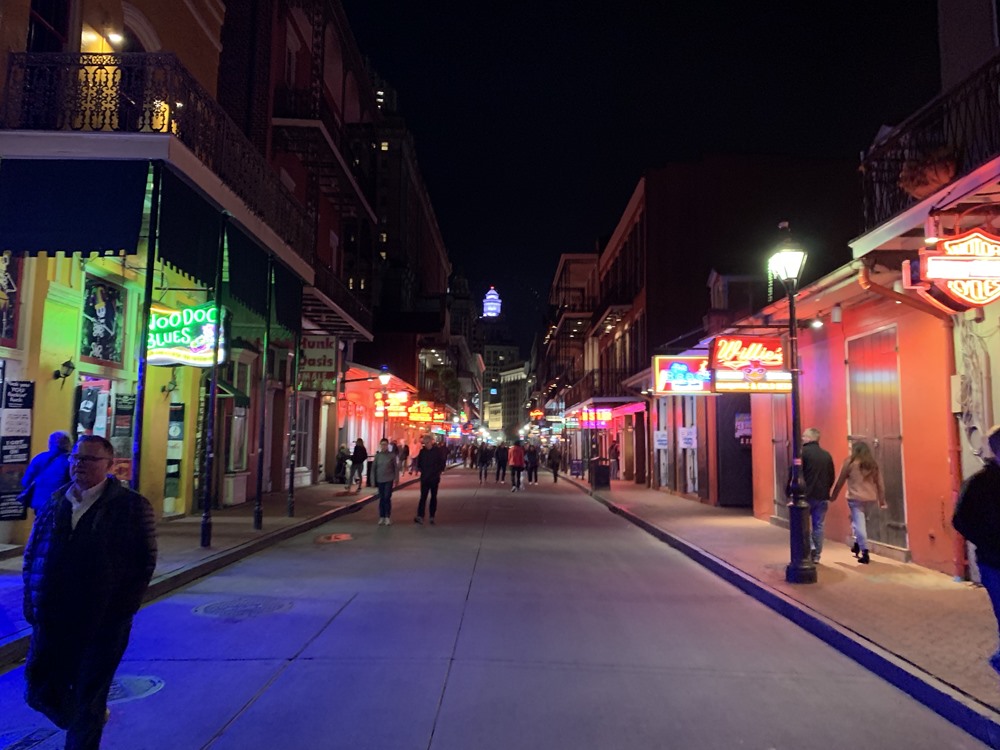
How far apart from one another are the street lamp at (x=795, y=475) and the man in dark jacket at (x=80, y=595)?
751cm

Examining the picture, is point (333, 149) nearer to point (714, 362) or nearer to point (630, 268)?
point (714, 362)

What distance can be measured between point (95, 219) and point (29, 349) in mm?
2411

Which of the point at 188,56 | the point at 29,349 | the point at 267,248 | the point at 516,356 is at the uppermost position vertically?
the point at 516,356

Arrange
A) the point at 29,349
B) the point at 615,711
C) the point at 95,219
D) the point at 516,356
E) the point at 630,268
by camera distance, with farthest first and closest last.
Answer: the point at 516,356
the point at 630,268
the point at 29,349
the point at 95,219
the point at 615,711

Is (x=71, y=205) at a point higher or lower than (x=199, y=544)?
higher

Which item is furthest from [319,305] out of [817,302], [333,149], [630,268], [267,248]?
[630,268]

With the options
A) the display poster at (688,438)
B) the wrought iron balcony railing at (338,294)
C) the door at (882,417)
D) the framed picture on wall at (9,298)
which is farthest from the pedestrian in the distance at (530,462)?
the framed picture on wall at (9,298)

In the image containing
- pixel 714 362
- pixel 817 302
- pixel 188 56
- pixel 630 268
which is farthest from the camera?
pixel 630 268

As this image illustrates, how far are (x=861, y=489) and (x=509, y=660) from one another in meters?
6.38

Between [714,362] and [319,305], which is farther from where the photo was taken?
[319,305]

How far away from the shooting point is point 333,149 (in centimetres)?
2073

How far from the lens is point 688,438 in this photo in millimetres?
22703

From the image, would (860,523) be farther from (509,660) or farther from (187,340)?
(187,340)

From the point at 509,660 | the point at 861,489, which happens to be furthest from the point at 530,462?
the point at 509,660
